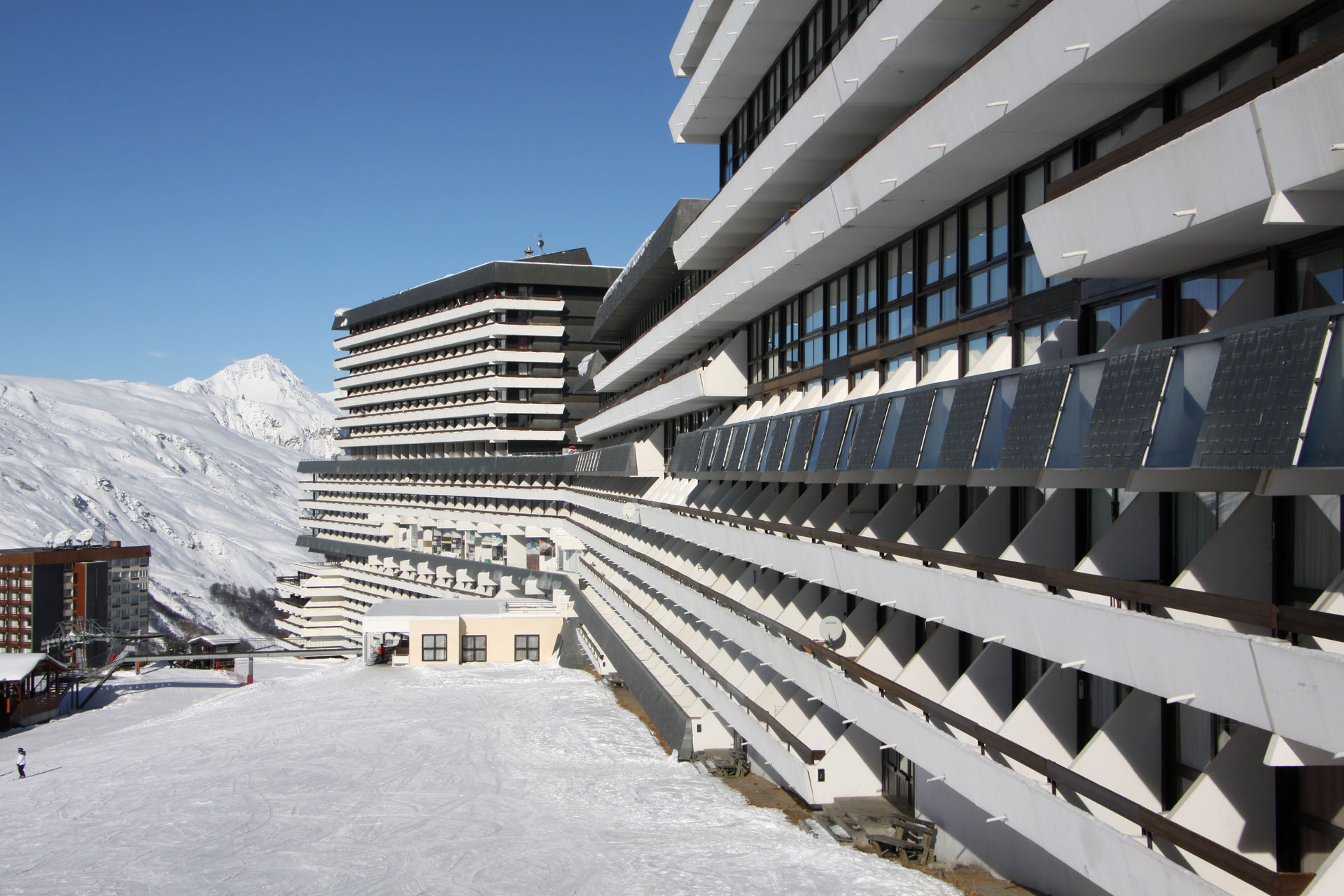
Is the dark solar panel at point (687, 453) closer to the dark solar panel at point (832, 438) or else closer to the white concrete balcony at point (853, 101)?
the white concrete balcony at point (853, 101)

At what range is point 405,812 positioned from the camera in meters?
27.0

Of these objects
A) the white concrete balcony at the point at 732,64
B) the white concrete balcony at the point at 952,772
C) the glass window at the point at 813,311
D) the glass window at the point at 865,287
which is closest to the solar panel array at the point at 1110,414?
the glass window at the point at 865,287

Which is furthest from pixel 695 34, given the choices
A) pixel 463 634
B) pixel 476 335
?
pixel 476 335

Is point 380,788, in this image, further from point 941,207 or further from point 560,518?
point 560,518

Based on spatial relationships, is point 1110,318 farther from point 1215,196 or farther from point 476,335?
point 476,335

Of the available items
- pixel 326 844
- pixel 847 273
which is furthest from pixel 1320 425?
pixel 326 844

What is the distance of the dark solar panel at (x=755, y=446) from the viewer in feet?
80.0

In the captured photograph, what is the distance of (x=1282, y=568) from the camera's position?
9695mm

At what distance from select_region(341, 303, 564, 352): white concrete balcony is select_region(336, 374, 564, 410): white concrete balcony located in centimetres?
507

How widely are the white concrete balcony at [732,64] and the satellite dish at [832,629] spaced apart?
13550mm

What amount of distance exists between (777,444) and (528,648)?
39.1m

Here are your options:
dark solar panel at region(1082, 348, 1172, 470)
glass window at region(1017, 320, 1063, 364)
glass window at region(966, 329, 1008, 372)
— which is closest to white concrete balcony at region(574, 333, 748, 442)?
glass window at region(966, 329, 1008, 372)

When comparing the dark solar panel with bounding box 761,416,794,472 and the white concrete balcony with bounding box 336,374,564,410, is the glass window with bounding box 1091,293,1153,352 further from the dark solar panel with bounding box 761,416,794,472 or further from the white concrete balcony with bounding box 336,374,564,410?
the white concrete balcony with bounding box 336,374,564,410

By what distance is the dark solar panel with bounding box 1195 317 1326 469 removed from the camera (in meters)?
7.83
